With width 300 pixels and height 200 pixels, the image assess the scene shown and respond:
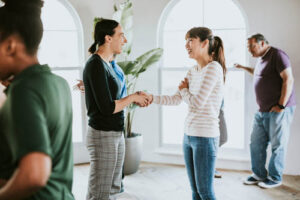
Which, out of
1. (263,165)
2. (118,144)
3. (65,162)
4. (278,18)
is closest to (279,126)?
(263,165)

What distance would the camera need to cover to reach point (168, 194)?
9.95 ft

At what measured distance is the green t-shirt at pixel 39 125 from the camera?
709 millimetres

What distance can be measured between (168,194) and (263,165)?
1.15 m

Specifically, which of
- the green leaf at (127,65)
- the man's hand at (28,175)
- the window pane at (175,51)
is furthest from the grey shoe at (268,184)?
the man's hand at (28,175)

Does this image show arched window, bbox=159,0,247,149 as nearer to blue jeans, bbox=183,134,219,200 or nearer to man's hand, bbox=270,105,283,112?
man's hand, bbox=270,105,283,112

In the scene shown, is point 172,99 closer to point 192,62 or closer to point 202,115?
point 202,115

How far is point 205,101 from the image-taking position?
5.85 feet

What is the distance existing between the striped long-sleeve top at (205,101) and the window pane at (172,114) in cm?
210

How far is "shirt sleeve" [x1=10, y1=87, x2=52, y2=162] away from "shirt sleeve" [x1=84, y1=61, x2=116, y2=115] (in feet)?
3.51

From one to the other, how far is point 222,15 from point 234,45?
41cm

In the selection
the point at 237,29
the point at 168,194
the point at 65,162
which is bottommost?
the point at 168,194

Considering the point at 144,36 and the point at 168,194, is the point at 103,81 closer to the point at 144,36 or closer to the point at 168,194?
the point at 168,194

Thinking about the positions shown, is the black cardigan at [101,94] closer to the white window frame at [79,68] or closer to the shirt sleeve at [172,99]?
the shirt sleeve at [172,99]

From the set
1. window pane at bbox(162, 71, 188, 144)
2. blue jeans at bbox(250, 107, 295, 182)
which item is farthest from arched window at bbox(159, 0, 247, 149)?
blue jeans at bbox(250, 107, 295, 182)
